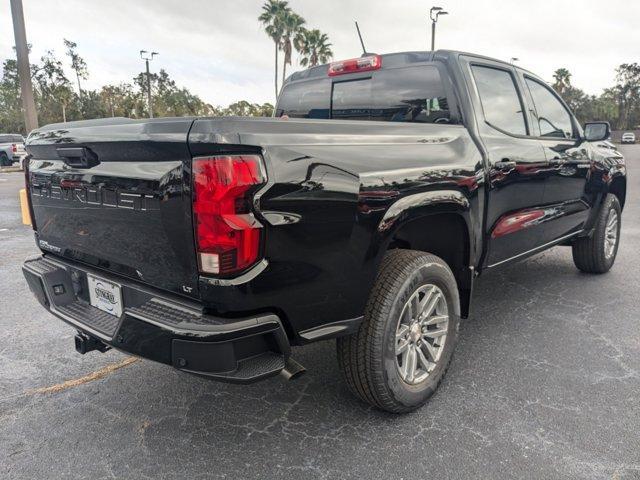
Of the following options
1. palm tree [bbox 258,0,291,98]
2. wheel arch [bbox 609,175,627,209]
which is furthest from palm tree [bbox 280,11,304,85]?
wheel arch [bbox 609,175,627,209]

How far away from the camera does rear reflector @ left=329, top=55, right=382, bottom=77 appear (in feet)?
10.9

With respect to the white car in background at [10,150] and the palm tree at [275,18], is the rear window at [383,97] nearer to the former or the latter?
the white car in background at [10,150]

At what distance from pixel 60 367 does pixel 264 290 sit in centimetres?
201

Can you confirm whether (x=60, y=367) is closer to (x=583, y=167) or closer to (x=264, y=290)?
(x=264, y=290)

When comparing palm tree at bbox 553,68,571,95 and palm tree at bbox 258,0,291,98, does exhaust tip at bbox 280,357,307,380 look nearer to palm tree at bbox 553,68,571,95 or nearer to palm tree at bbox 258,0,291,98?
palm tree at bbox 258,0,291,98

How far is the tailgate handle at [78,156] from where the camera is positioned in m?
2.17

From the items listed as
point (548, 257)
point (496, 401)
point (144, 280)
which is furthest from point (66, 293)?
point (548, 257)

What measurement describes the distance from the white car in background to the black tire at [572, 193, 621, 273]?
79.3ft

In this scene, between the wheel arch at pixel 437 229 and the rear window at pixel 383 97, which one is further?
the rear window at pixel 383 97

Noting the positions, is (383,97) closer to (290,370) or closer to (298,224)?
(298,224)

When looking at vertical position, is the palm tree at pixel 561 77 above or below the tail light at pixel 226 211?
above

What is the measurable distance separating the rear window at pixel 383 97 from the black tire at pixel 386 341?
106cm

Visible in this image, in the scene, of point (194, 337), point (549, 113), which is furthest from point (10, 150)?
point (194, 337)

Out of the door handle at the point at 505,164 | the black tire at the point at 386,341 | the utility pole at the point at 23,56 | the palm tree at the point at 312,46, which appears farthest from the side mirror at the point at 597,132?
the palm tree at the point at 312,46
